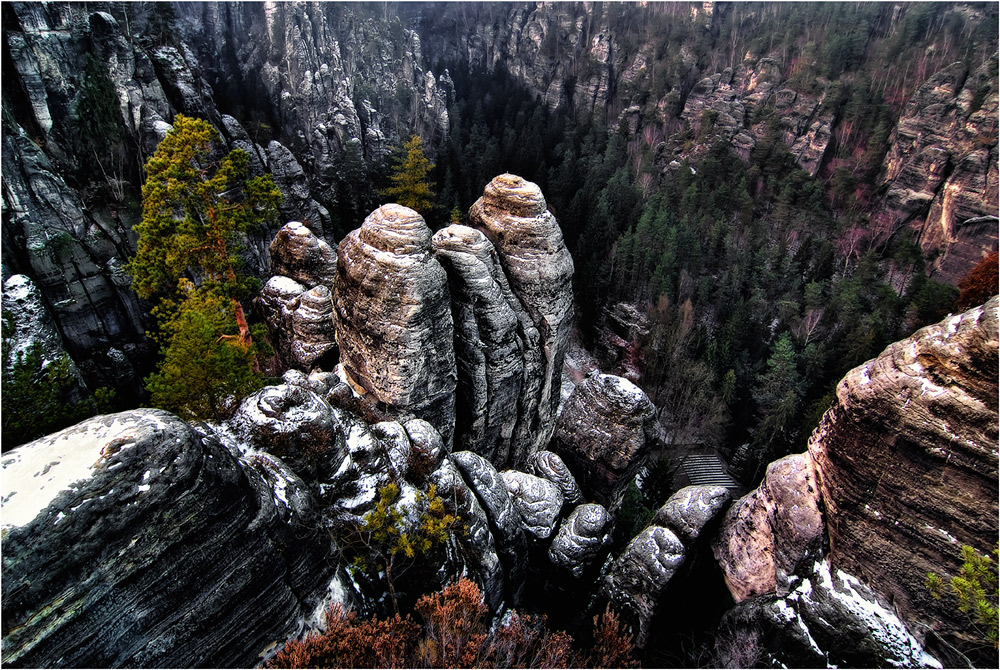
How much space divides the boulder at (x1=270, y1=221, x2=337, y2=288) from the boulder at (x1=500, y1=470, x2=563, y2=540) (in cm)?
1104

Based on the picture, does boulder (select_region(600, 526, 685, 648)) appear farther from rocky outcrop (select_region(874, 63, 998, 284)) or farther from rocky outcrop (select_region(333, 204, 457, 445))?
rocky outcrop (select_region(874, 63, 998, 284))

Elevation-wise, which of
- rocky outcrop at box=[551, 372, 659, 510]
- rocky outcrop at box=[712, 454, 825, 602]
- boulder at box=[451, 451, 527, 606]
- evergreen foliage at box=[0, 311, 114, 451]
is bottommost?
rocky outcrop at box=[551, 372, 659, 510]

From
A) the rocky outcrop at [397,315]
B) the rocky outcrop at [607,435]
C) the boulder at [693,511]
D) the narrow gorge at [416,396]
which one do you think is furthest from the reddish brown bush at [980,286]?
the rocky outcrop at [397,315]

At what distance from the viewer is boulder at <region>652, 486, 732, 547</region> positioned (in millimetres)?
14703

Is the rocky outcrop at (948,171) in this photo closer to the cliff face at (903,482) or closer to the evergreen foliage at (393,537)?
the cliff face at (903,482)

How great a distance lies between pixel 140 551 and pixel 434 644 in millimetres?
5392

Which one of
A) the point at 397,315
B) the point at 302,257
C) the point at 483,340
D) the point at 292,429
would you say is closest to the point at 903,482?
the point at 483,340

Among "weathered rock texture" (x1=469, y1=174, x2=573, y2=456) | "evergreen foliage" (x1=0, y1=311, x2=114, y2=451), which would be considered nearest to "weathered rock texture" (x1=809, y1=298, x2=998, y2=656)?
"weathered rock texture" (x1=469, y1=174, x2=573, y2=456)

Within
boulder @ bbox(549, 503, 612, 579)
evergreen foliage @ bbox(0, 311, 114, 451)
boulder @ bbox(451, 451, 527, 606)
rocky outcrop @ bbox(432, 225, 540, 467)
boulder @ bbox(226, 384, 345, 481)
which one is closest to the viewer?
boulder @ bbox(226, 384, 345, 481)

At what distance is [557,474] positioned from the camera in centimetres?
2033

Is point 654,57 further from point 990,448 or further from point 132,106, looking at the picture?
point 990,448

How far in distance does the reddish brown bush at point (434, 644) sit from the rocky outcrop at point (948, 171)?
6155 centimetres

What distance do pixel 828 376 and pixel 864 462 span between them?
35.5 metres

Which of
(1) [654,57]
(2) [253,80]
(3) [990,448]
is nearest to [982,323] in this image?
(3) [990,448]
